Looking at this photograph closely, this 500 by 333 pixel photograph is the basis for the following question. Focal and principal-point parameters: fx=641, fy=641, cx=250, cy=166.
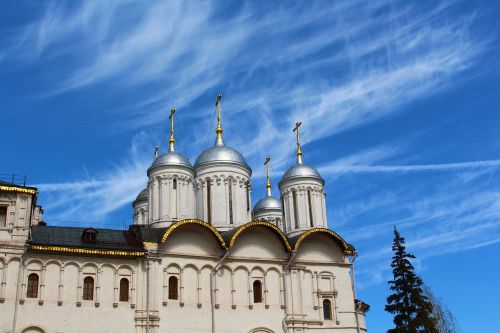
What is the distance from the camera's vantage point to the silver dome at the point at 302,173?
3562 cm

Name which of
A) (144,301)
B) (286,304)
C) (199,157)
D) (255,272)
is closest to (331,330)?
(286,304)

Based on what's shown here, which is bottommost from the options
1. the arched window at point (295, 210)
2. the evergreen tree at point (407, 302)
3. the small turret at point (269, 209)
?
the evergreen tree at point (407, 302)

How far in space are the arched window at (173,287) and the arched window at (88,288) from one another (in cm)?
343

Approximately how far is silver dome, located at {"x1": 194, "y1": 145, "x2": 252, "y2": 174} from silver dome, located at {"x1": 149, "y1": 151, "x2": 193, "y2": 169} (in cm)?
100

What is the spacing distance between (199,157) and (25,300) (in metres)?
12.4

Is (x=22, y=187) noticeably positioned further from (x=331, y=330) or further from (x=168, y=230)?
(x=331, y=330)

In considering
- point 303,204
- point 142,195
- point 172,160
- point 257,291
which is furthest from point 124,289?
point 142,195

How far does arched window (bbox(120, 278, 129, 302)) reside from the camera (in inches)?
1117

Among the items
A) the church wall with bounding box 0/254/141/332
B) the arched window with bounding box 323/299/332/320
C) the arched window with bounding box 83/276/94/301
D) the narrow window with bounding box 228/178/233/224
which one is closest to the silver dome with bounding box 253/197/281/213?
the narrow window with bounding box 228/178/233/224

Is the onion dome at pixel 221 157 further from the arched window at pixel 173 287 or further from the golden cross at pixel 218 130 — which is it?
the arched window at pixel 173 287

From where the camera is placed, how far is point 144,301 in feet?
92.8

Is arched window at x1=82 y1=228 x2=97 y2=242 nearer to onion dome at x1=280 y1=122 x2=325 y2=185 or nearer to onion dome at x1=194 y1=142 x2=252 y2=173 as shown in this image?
onion dome at x1=194 y1=142 x2=252 y2=173

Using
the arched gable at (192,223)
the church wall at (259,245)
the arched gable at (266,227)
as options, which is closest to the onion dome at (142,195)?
the church wall at (259,245)

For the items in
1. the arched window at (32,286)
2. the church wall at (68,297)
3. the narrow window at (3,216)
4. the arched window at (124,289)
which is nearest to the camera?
the church wall at (68,297)
